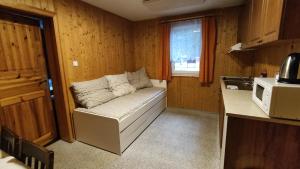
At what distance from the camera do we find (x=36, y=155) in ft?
2.98

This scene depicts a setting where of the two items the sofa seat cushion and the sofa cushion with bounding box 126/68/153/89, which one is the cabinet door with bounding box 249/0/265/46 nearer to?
the sofa seat cushion

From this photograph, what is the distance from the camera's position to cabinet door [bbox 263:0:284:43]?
1048 millimetres

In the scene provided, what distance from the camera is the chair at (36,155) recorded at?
83 cm

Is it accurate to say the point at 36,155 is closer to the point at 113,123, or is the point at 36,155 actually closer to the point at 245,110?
the point at 113,123

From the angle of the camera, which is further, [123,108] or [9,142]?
[123,108]

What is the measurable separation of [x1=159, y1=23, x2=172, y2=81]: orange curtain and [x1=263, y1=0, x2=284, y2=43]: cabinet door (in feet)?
7.57

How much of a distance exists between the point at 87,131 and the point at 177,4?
2.57 metres

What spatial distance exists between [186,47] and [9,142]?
3.31 meters

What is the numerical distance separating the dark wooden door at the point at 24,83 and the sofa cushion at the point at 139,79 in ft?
5.78

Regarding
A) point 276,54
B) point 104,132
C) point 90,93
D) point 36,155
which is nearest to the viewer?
point 36,155

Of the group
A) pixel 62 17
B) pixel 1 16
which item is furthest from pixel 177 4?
pixel 1 16

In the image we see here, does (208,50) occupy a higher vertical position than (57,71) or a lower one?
higher

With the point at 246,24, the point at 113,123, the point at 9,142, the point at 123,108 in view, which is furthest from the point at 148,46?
the point at 9,142

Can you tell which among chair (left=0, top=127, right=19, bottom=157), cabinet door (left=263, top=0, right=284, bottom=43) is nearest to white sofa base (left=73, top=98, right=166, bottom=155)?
chair (left=0, top=127, right=19, bottom=157)
